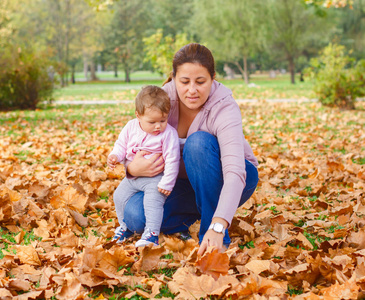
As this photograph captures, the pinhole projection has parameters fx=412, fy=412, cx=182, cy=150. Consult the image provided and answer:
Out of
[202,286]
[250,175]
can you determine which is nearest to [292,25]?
[250,175]

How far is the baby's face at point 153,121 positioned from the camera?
2572 mm

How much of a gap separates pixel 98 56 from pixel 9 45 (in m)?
33.4

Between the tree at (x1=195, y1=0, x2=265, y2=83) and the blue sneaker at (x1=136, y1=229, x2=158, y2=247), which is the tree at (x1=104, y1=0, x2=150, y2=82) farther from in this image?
the blue sneaker at (x1=136, y1=229, x2=158, y2=247)

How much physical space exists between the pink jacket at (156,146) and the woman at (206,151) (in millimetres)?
65

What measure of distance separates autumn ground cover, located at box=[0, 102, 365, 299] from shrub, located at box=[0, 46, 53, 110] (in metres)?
7.63

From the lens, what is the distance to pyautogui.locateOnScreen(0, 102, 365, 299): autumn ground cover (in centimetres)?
205

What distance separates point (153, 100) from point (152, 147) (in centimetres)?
31

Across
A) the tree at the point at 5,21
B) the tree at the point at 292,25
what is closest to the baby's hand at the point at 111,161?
the tree at the point at 5,21

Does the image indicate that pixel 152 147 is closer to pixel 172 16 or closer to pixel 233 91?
pixel 233 91

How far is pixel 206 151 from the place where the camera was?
2.46 m

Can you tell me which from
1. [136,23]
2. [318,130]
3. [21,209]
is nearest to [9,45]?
[318,130]

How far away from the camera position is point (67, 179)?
14.3 ft

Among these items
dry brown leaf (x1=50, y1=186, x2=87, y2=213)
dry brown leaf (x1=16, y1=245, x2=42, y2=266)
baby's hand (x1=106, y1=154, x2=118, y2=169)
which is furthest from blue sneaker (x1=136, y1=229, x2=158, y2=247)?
dry brown leaf (x1=50, y1=186, x2=87, y2=213)

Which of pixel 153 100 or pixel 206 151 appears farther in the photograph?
pixel 153 100
